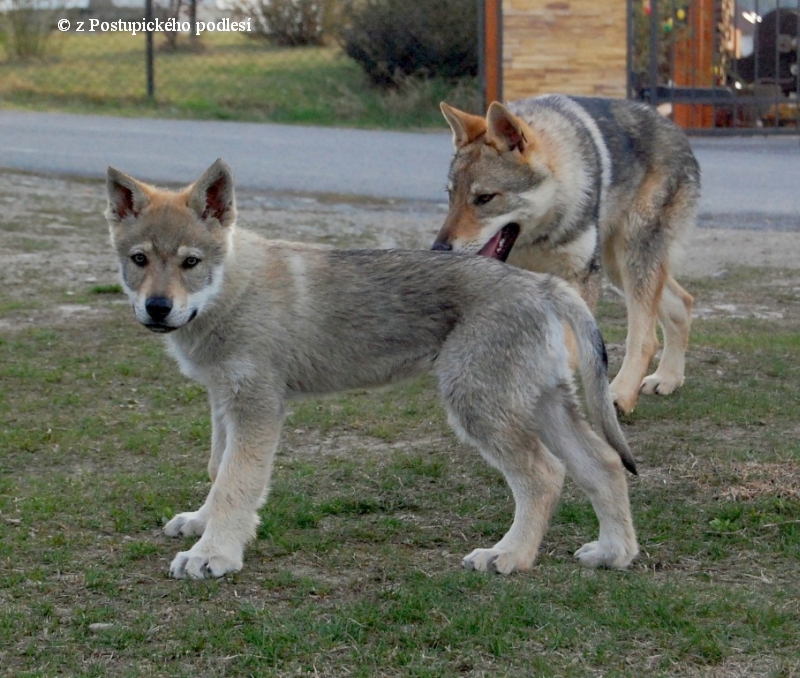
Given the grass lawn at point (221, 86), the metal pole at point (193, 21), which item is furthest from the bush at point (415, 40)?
the metal pole at point (193, 21)

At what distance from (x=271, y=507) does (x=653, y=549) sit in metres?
1.48

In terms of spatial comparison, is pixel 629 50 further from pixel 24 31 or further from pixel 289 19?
pixel 24 31

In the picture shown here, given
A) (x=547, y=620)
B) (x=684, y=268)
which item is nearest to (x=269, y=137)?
(x=684, y=268)

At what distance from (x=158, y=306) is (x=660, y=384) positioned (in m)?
3.13

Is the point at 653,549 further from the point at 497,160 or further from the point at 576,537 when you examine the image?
the point at 497,160

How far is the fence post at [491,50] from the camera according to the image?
597 inches

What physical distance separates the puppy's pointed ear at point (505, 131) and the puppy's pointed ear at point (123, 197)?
1.99m

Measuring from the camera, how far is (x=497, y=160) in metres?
5.77

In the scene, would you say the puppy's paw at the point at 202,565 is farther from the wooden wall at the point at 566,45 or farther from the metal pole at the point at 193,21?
the metal pole at the point at 193,21

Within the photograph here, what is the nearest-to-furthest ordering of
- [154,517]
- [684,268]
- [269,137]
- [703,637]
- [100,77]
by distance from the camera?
1. [703,637]
2. [154,517]
3. [684,268]
4. [269,137]
5. [100,77]

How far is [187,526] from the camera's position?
428 centimetres

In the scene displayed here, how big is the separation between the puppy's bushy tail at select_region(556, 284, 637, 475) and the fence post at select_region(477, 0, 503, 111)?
37.6ft

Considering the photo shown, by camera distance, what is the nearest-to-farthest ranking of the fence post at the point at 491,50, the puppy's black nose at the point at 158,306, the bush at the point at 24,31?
1. the puppy's black nose at the point at 158,306
2. the fence post at the point at 491,50
3. the bush at the point at 24,31

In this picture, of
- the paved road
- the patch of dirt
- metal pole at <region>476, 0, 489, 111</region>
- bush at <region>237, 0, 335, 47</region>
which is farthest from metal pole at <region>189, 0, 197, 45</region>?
the patch of dirt
